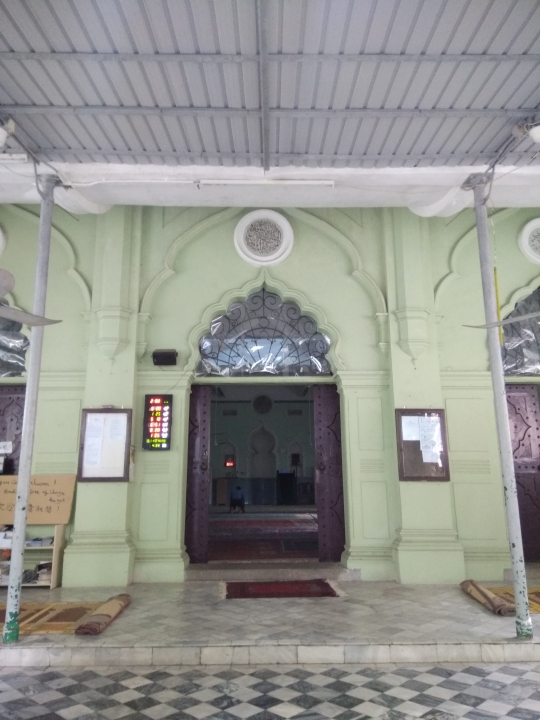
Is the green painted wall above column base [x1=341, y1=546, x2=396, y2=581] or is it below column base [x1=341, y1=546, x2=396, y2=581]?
above

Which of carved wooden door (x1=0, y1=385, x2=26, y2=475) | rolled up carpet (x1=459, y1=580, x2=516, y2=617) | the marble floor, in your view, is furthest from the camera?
carved wooden door (x1=0, y1=385, x2=26, y2=475)

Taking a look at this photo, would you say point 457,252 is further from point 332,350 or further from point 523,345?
point 332,350

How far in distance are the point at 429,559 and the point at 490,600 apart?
1.00 metres

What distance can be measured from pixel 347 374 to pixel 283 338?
944 millimetres

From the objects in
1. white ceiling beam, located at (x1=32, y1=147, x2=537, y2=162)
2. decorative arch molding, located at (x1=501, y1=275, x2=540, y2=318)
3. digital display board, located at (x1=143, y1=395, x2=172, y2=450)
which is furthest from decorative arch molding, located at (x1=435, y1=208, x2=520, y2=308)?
digital display board, located at (x1=143, y1=395, x2=172, y2=450)

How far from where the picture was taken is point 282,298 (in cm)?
642

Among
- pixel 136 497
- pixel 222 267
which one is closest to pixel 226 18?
pixel 222 267

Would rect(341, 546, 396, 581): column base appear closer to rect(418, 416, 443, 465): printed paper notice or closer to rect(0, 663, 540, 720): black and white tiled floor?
rect(418, 416, 443, 465): printed paper notice

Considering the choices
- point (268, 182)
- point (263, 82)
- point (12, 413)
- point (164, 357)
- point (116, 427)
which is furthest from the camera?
point (12, 413)

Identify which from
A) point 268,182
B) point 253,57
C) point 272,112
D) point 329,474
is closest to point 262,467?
point 329,474

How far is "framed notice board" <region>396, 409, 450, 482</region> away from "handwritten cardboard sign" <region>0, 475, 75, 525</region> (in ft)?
12.1

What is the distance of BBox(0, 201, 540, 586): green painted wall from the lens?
5.69 metres

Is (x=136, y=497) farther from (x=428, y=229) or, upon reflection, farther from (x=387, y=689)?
(x=428, y=229)

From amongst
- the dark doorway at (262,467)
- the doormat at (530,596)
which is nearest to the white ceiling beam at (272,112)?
the doormat at (530,596)
